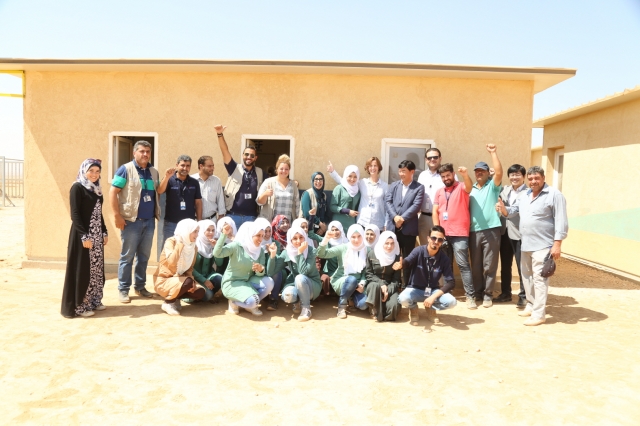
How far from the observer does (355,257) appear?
513 cm

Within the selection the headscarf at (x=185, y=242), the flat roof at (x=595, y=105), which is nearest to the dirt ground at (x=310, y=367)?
the headscarf at (x=185, y=242)

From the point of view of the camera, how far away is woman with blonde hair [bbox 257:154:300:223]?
5676 millimetres

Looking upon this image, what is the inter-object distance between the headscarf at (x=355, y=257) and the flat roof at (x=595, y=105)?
20.1 feet

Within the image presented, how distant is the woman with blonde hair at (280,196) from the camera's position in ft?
18.6

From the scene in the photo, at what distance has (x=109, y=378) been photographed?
347cm

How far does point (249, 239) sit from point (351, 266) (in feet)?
3.95

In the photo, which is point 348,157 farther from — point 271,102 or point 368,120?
point 271,102

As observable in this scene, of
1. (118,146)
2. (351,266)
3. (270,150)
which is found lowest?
(351,266)

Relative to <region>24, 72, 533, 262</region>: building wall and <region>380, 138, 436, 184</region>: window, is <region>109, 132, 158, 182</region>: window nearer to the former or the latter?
<region>24, 72, 533, 262</region>: building wall

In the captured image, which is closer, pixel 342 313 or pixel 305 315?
pixel 305 315

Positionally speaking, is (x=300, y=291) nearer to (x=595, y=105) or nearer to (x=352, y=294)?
(x=352, y=294)

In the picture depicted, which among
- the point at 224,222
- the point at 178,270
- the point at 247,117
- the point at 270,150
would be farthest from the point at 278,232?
the point at 270,150

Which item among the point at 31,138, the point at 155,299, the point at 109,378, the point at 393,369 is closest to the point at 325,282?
the point at 393,369

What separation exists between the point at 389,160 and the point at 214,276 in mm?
3216
